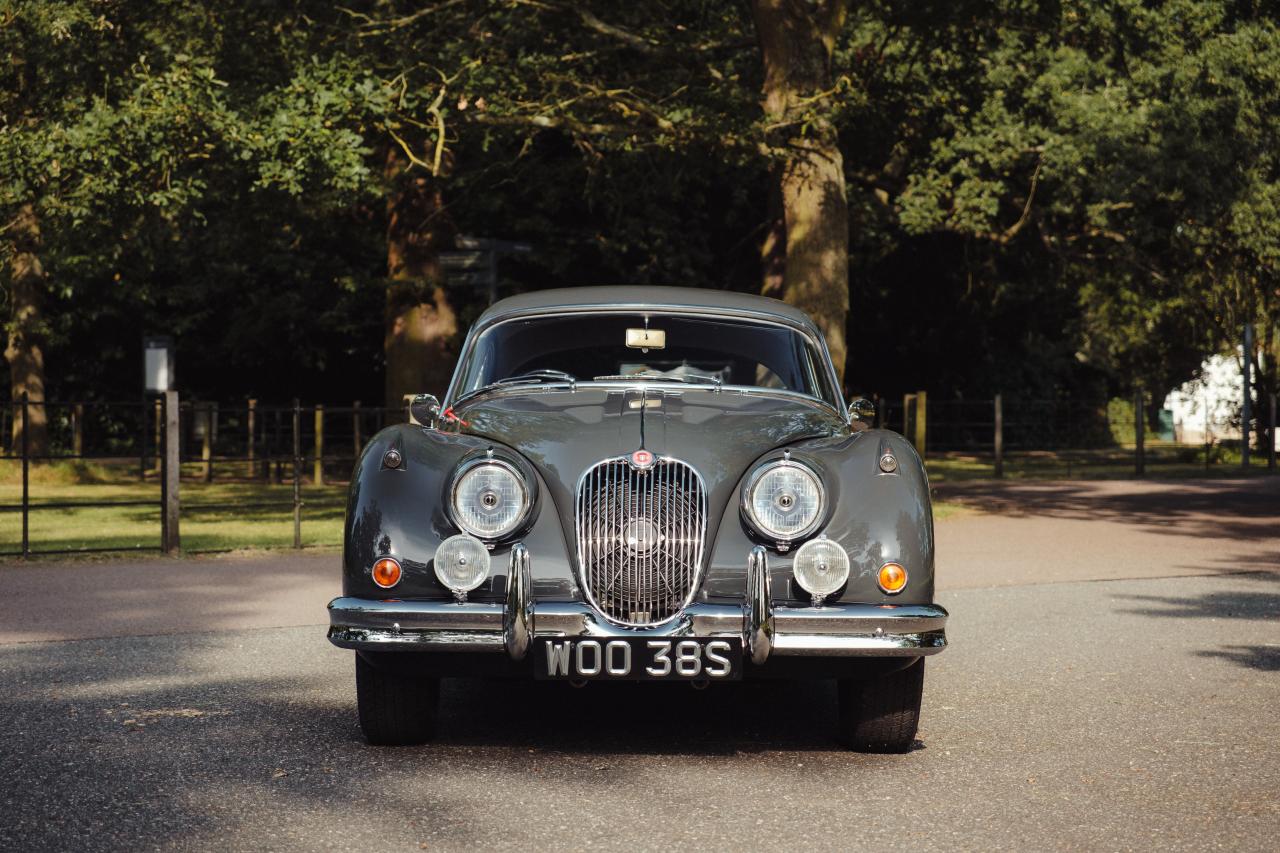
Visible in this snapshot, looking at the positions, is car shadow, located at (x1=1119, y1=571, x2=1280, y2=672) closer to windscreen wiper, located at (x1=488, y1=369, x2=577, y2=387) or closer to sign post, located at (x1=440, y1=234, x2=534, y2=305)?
windscreen wiper, located at (x1=488, y1=369, x2=577, y2=387)

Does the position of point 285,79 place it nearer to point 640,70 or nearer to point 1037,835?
point 640,70

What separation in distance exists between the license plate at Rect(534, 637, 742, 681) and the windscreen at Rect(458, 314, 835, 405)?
5.86ft

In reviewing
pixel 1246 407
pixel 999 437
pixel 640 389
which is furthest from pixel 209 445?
pixel 1246 407

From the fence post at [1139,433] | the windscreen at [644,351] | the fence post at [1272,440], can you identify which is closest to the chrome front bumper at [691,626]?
the windscreen at [644,351]

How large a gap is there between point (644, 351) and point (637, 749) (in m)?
1.87

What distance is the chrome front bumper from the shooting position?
5.08 m

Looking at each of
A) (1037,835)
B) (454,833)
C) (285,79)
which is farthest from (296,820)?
(285,79)

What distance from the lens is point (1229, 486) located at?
22453 millimetres

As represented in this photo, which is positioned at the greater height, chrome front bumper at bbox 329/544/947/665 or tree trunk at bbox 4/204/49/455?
tree trunk at bbox 4/204/49/455

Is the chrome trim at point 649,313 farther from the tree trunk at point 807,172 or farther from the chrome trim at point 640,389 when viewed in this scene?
the tree trunk at point 807,172

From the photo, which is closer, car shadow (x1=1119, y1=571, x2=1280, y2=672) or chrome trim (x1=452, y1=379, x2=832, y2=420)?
chrome trim (x1=452, y1=379, x2=832, y2=420)

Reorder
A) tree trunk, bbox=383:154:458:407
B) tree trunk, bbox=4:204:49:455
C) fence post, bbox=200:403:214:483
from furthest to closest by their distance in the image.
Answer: tree trunk, bbox=4:204:49:455
tree trunk, bbox=383:154:458:407
fence post, bbox=200:403:214:483

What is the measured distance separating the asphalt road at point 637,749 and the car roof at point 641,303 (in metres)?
1.65

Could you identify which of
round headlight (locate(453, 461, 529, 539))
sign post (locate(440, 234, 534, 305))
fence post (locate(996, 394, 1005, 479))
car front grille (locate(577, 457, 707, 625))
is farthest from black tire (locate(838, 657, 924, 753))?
fence post (locate(996, 394, 1005, 479))
